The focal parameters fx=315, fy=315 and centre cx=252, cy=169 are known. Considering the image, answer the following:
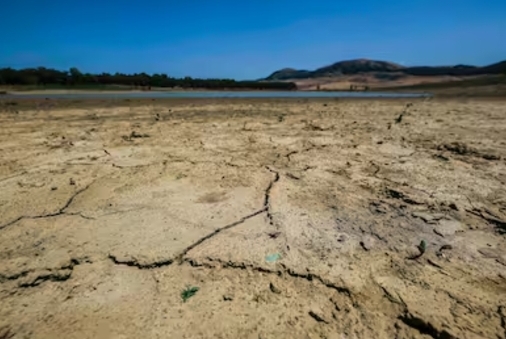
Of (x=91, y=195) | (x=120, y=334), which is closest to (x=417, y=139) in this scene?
(x=91, y=195)

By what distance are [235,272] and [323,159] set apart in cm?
Answer: 208

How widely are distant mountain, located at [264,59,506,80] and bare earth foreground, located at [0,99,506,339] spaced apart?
47.9 m

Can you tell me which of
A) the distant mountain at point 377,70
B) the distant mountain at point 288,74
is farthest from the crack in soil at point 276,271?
the distant mountain at point 288,74

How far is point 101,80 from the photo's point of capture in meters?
31.4

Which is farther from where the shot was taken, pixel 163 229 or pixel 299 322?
pixel 163 229

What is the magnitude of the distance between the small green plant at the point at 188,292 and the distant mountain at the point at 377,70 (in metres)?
49.5

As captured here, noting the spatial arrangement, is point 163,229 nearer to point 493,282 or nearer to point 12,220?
point 12,220

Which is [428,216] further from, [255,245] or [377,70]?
[377,70]

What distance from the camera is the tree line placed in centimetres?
2695

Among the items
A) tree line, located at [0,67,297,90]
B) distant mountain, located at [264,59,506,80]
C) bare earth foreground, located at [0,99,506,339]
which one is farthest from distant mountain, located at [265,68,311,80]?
bare earth foreground, located at [0,99,506,339]

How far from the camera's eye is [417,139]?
4.20 meters

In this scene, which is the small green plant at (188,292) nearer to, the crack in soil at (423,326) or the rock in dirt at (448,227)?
the crack in soil at (423,326)

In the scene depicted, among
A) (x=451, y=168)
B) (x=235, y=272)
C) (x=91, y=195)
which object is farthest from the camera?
(x=451, y=168)

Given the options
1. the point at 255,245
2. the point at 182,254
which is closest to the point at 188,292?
the point at 182,254
